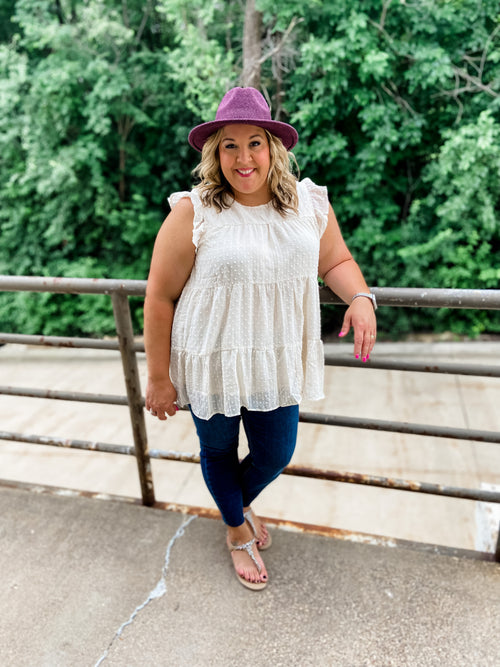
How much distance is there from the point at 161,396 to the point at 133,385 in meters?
0.46

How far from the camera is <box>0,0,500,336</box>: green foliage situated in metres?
7.54

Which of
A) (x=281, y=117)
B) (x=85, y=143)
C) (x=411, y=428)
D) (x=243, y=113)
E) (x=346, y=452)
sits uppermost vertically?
(x=281, y=117)

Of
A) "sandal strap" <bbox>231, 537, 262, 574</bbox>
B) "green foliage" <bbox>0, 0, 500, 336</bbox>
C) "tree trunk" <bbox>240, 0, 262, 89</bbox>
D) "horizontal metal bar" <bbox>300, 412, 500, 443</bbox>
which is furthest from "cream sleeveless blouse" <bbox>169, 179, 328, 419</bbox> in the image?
"tree trunk" <bbox>240, 0, 262, 89</bbox>

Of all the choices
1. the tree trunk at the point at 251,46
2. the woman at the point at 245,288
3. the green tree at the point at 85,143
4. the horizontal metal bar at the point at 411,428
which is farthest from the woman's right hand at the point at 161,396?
the green tree at the point at 85,143

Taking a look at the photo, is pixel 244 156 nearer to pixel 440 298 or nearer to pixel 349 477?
pixel 440 298

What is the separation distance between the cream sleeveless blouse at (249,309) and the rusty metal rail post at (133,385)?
1.29ft

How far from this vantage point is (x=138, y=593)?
165 centimetres

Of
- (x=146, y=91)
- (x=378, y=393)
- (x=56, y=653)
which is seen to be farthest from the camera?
(x=146, y=91)

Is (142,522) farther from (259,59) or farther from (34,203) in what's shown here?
(34,203)

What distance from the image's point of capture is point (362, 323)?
1412mm

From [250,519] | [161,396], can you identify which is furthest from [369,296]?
[250,519]

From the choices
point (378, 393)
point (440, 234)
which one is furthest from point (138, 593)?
Result: point (440, 234)

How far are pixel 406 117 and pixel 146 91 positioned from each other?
454cm

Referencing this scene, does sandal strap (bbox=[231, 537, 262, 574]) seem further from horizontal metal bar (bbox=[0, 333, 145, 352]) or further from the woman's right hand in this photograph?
horizontal metal bar (bbox=[0, 333, 145, 352])
